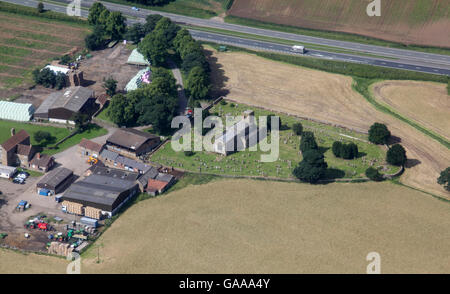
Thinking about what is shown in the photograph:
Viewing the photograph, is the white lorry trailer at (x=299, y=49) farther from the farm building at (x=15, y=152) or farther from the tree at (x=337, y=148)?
the farm building at (x=15, y=152)

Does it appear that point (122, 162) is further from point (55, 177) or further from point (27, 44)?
point (27, 44)

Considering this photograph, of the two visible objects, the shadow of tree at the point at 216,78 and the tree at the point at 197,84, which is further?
the shadow of tree at the point at 216,78

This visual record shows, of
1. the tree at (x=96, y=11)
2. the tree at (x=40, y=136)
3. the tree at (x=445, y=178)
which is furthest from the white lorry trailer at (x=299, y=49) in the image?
the tree at (x=40, y=136)

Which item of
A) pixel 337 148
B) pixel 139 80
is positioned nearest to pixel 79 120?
pixel 139 80

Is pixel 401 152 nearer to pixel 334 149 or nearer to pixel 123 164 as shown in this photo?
pixel 334 149

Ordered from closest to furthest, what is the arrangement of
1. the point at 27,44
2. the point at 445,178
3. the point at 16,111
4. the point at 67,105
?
the point at 445,178 → the point at 67,105 → the point at 16,111 → the point at 27,44
